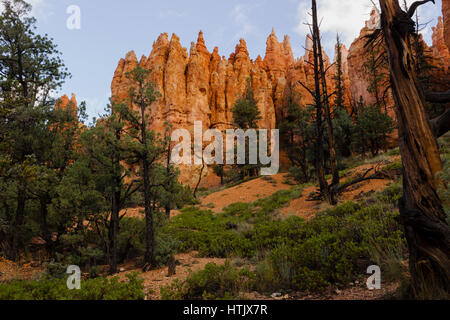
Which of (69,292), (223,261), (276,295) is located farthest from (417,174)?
(223,261)

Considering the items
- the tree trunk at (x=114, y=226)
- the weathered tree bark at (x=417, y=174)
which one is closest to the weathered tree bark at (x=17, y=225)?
the tree trunk at (x=114, y=226)

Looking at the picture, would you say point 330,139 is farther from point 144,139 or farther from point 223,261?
point 144,139

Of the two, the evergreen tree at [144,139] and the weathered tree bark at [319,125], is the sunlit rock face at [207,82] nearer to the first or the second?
the weathered tree bark at [319,125]

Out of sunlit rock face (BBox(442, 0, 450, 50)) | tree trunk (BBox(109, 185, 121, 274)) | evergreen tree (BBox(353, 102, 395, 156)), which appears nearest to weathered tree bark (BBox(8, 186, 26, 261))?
tree trunk (BBox(109, 185, 121, 274))

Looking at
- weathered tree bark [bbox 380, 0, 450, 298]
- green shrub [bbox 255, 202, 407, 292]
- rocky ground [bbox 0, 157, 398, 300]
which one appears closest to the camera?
weathered tree bark [bbox 380, 0, 450, 298]

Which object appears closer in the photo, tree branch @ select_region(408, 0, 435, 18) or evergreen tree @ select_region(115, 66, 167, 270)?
tree branch @ select_region(408, 0, 435, 18)

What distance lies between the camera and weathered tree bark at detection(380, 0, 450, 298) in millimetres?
2854

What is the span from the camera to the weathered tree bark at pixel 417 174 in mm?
2854

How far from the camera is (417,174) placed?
10.3 ft

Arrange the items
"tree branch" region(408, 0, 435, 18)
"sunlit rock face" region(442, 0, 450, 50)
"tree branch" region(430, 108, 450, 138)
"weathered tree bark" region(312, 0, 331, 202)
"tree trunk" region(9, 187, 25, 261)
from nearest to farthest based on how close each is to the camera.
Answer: "tree branch" region(430, 108, 450, 138) < "tree branch" region(408, 0, 435, 18) < "tree trunk" region(9, 187, 25, 261) < "weathered tree bark" region(312, 0, 331, 202) < "sunlit rock face" region(442, 0, 450, 50)

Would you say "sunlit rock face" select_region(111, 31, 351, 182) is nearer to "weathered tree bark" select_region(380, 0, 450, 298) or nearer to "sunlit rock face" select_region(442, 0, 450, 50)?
"sunlit rock face" select_region(442, 0, 450, 50)

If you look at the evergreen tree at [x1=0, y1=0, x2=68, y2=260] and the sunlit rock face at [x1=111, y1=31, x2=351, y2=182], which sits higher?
the sunlit rock face at [x1=111, y1=31, x2=351, y2=182]

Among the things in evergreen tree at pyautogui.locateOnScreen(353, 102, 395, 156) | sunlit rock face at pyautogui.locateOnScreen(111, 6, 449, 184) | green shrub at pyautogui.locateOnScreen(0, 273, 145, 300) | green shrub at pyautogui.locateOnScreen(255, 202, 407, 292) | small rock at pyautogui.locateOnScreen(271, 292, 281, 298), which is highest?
sunlit rock face at pyautogui.locateOnScreen(111, 6, 449, 184)
